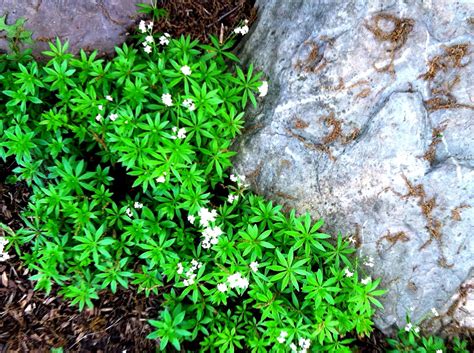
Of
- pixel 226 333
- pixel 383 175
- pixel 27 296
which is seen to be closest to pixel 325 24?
pixel 383 175

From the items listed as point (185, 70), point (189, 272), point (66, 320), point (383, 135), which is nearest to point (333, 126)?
point (383, 135)

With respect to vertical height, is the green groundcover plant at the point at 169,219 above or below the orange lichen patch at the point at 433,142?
below

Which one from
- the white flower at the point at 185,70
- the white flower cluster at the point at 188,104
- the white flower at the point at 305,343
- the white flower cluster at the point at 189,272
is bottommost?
the white flower cluster at the point at 189,272

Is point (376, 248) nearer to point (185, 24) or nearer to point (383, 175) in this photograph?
point (383, 175)

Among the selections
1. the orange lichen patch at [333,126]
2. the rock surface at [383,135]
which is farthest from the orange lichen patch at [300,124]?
the orange lichen patch at [333,126]

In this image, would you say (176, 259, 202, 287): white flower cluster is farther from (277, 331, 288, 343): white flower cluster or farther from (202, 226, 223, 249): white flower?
(277, 331, 288, 343): white flower cluster

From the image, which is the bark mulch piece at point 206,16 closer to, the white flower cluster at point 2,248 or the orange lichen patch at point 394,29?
the orange lichen patch at point 394,29
